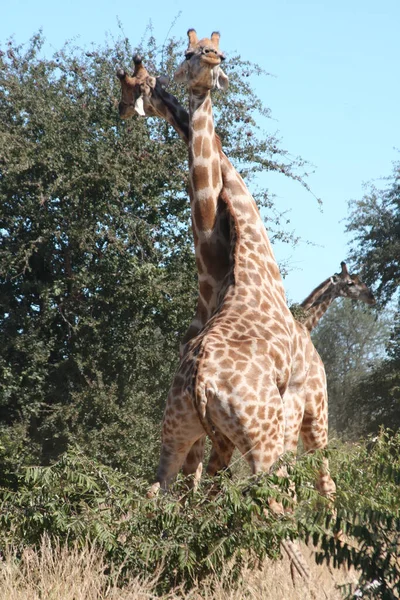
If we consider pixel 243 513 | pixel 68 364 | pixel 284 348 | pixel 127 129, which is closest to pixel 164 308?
pixel 68 364

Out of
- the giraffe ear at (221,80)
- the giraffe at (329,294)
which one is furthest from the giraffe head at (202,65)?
the giraffe at (329,294)

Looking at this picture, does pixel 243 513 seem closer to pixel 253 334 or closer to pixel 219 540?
pixel 219 540

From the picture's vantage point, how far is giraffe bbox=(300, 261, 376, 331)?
12.2 m

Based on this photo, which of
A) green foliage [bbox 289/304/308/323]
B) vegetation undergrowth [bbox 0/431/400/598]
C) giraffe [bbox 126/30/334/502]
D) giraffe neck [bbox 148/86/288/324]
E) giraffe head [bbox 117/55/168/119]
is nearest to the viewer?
vegetation undergrowth [bbox 0/431/400/598]

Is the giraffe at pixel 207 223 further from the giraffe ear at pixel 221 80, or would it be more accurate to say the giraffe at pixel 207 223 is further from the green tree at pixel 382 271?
the green tree at pixel 382 271

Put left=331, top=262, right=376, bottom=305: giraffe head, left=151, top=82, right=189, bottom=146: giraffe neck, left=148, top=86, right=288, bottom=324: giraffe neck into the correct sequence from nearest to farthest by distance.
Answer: left=148, top=86, right=288, bottom=324: giraffe neck, left=151, top=82, right=189, bottom=146: giraffe neck, left=331, top=262, right=376, bottom=305: giraffe head

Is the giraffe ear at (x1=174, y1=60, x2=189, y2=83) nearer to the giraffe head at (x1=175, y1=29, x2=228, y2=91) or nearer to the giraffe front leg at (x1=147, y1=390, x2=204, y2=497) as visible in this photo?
the giraffe head at (x1=175, y1=29, x2=228, y2=91)

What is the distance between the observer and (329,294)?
1285 cm

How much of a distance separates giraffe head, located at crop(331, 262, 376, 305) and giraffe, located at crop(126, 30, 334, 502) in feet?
14.6

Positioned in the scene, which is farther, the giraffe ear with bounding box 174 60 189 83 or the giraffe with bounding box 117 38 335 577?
the giraffe with bounding box 117 38 335 577

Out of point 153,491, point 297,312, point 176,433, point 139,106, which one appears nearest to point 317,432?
point 176,433

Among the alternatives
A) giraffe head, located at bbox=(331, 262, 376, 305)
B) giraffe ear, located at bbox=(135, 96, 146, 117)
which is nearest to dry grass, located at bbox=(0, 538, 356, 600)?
giraffe ear, located at bbox=(135, 96, 146, 117)

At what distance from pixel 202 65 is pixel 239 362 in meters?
2.79

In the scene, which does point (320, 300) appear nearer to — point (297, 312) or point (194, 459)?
point (297, 312)
